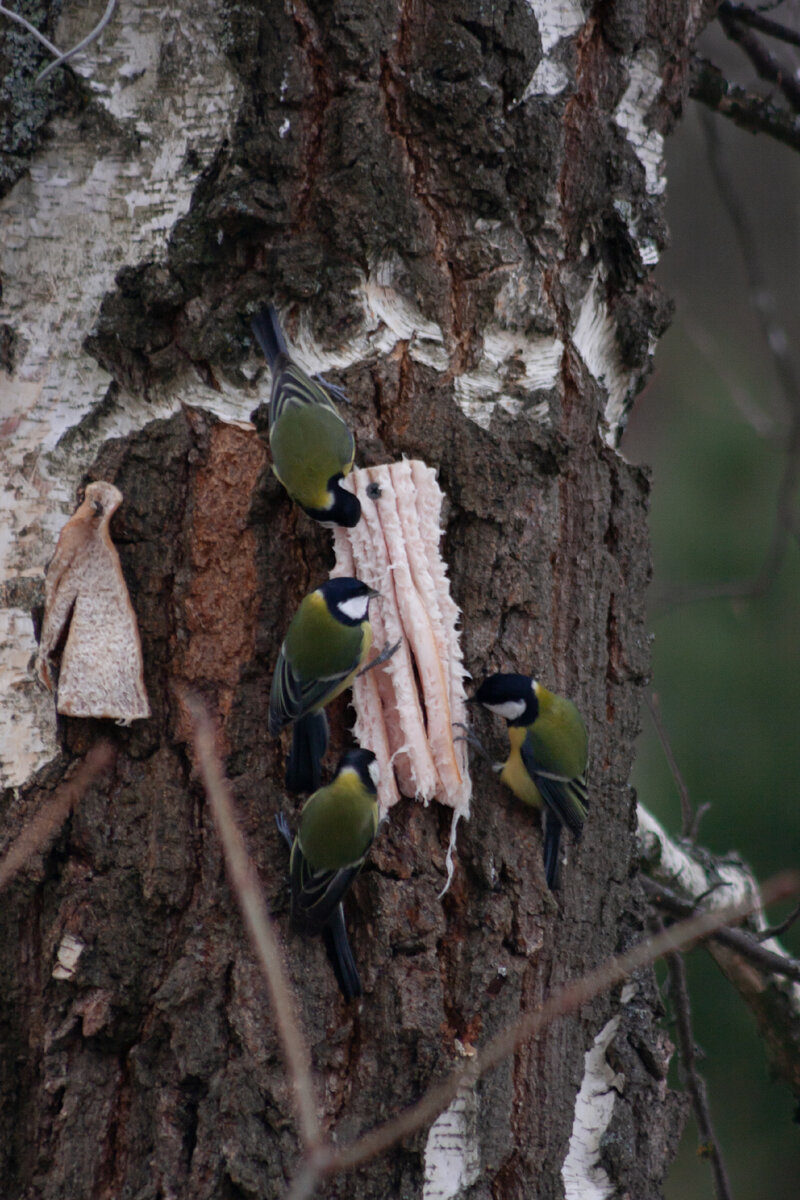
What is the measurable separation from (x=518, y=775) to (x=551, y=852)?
18 centimetres

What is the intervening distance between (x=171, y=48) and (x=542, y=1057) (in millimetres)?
1776

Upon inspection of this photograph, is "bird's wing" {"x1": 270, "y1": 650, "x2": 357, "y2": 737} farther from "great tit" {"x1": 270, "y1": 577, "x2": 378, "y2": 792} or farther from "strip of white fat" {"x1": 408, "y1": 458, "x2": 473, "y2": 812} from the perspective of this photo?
"strip of white fat" {"x1": 408, "y1": 458, "x2": 473, "y2": 812}

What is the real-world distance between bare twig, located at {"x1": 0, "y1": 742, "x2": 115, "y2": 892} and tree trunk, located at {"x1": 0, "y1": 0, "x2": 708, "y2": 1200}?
0.08 feet

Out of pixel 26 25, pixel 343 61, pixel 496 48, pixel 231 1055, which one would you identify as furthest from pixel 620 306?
pixel 231 1055

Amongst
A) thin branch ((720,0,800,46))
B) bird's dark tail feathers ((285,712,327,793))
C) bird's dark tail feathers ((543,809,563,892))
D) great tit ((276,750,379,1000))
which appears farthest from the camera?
thin branch ((720,0,800,46))

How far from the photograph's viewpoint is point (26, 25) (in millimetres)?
1714

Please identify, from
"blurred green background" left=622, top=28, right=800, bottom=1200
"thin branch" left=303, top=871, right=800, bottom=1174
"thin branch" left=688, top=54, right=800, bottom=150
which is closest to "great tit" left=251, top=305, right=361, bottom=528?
"thin branch" left=303, top=871, right=800, bottom=1174

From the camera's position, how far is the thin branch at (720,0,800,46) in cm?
270

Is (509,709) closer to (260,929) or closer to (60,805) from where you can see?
(60,805)

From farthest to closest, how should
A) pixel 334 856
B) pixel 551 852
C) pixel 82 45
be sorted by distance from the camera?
pixel 551 852 → pixel 82 45 → pixel 334 856

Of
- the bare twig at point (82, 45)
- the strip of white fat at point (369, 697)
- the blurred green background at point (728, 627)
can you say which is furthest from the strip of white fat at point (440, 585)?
the blurred green background at point (728, 627)

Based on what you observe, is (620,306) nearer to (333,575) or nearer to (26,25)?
(333,575)

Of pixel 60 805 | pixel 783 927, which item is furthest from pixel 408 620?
pixel 783 927

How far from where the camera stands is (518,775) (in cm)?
176
